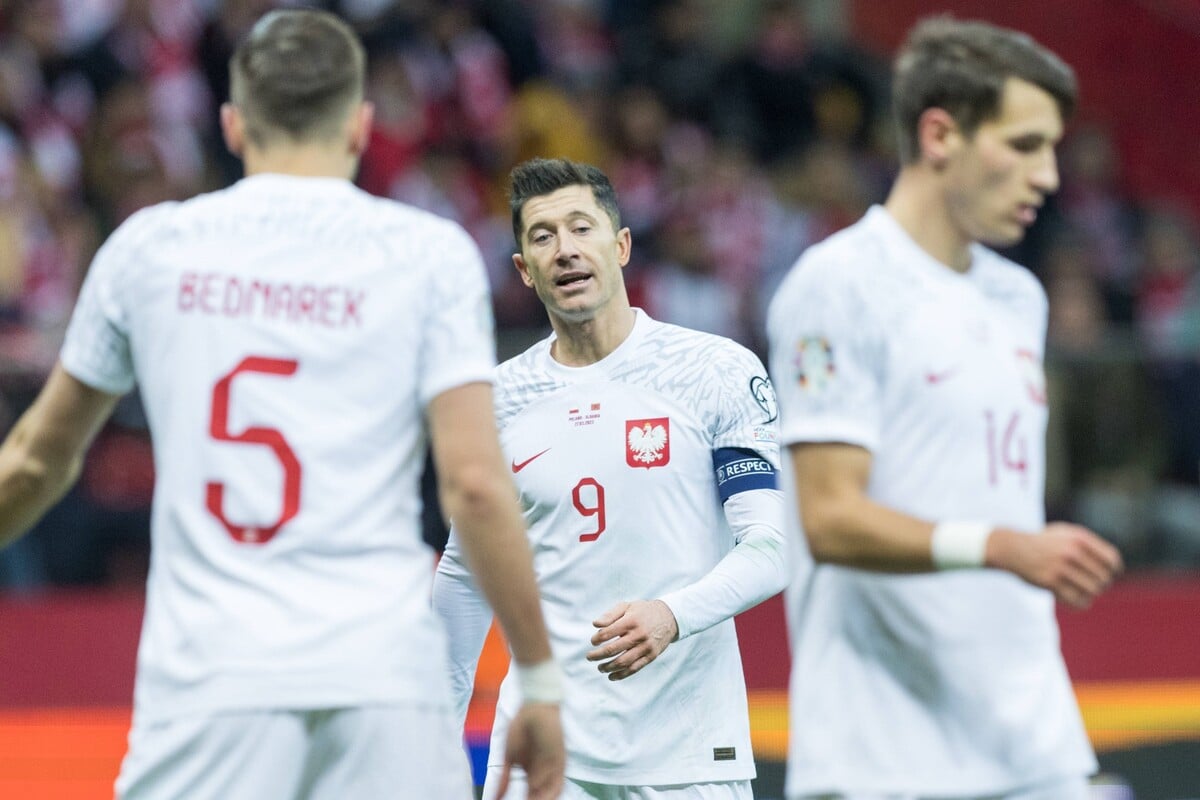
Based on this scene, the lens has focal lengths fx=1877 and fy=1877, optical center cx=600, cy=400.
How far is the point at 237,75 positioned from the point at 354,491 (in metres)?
0.82

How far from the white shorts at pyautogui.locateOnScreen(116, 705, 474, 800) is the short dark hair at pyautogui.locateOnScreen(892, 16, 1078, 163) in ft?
4.88

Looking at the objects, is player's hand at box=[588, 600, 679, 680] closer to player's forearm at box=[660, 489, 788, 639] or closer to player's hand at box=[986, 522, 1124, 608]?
player's forearm at box=[660, 489, 788, 639]

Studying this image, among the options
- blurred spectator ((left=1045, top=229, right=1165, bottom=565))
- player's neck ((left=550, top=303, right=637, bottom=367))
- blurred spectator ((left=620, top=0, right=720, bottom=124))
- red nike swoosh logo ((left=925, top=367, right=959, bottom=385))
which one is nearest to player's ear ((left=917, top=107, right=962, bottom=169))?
red nike swoosh logo ((left=925, top=367, right=959, bottom=385))

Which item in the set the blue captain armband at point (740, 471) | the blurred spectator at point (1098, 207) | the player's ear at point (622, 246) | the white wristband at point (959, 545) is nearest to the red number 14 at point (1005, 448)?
the white wristband at point (959, 545)

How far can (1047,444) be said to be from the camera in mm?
10516

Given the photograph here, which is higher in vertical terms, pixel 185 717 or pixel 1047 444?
pixel 1047 444

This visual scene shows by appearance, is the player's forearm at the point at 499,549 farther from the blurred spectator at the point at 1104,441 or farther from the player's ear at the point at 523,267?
the blurred spectator at the point at 1104,441

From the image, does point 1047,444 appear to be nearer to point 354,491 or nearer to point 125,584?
point 125,584

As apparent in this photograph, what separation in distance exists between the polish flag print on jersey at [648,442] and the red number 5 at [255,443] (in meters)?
1.74

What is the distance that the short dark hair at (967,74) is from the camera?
3.56 m

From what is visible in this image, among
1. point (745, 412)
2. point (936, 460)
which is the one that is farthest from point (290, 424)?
point (745, 412)

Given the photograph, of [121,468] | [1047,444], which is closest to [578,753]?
[121,468]

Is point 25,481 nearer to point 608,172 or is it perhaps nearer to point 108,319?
point 108,319

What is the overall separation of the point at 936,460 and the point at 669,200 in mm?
9066
